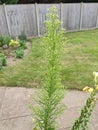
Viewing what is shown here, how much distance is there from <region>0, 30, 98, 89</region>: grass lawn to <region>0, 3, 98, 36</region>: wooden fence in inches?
43.6

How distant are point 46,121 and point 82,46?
6.25 metres

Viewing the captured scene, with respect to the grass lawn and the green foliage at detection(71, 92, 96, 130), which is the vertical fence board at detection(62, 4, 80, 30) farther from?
the green foliage at detection(71, 92, 96, 130)

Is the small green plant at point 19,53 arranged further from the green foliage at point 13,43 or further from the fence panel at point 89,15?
the fence panel at point 89,15

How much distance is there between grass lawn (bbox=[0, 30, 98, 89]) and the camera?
6.01m

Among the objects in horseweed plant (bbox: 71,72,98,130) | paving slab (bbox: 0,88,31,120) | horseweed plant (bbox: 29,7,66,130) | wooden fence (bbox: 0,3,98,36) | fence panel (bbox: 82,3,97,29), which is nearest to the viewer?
horseweed plant (bbox: 29,7,66,130)

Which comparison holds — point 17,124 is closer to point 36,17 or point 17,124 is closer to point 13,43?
point 13,43

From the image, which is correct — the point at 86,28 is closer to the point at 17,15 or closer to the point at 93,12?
the point at 93,12

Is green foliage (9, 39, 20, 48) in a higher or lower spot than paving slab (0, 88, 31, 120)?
lower

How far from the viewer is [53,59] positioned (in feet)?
8.41

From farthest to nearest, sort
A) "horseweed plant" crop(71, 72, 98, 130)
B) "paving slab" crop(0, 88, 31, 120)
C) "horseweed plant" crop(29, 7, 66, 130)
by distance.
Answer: "paving slab" crop(0, 88, 31, 120)
"horseweed plant" crop(71, 72, 98, 130)
"horseweed plant" crop(29, 7, 66, 130)

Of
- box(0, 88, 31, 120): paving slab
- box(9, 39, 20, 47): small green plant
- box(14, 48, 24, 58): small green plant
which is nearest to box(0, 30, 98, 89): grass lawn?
box(14, 48, 24, 58): small green plant

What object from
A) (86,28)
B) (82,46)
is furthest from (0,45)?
(86,28)

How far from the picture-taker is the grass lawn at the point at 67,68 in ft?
19.7

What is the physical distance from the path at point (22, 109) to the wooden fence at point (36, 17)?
478cm
